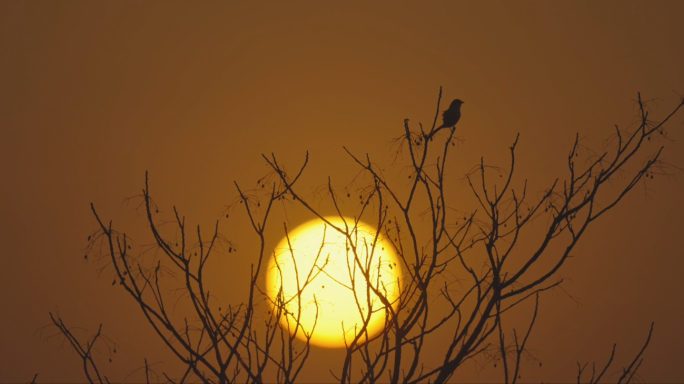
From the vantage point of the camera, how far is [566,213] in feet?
7.38

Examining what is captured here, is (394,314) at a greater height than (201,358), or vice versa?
(394,314)

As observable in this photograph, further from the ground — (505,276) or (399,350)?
(505,276)

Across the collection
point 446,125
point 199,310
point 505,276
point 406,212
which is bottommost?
point 199,310

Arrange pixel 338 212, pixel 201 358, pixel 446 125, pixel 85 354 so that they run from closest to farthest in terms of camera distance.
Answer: pixel 201 358 < pixel 85 354 < pixel 338 212 < pixel 446 125

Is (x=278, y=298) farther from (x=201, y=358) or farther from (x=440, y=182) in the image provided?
(x=440, y=182)

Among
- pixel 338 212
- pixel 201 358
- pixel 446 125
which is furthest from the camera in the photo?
pixel 446 125

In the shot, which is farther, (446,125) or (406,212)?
(446,125)

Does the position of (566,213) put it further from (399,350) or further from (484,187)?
(399,350)

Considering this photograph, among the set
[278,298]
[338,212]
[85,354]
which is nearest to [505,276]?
[338,212]

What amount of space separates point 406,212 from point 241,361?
0.87 meters

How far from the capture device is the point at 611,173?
238 centimetres

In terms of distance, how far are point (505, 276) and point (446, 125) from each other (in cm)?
129

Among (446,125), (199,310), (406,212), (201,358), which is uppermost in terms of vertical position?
(446,125)

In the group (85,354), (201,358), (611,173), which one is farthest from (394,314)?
(85,354)
